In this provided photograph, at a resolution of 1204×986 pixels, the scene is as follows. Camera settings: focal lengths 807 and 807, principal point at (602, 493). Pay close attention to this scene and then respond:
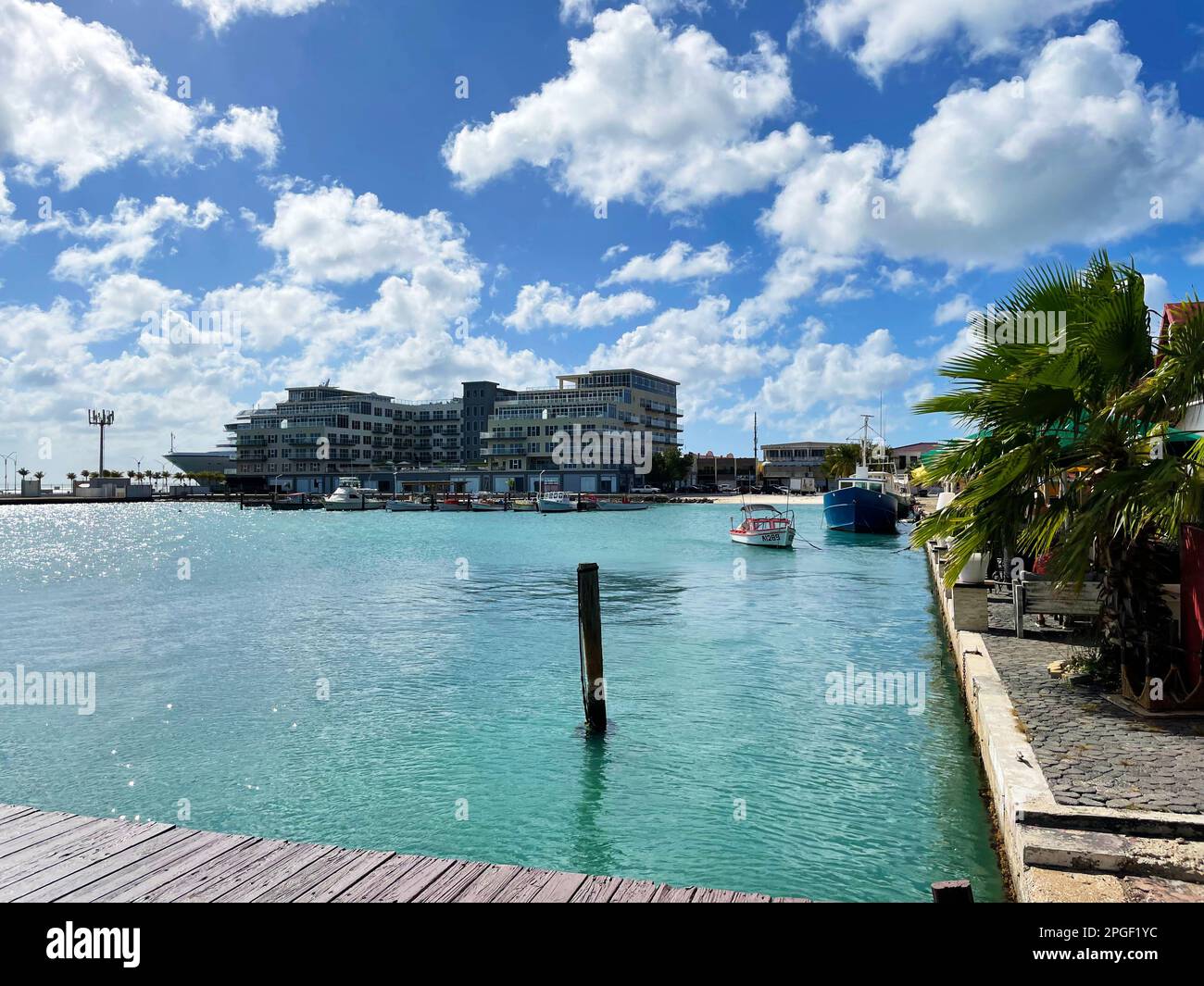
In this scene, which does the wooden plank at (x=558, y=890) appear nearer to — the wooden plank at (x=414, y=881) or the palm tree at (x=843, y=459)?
the wooden plank at (x=414, y=881)

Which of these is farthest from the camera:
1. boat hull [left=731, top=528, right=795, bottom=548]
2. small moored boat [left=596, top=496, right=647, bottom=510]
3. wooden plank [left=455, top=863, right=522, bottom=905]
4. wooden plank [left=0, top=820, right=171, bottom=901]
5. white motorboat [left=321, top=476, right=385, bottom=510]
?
white motorboat [left=321, top=476, right=385, bottom=510]

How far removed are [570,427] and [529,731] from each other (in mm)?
127819

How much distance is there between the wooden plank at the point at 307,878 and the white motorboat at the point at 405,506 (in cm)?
11865

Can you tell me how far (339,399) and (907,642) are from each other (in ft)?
526

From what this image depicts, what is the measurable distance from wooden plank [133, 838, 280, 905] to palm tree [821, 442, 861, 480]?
148m

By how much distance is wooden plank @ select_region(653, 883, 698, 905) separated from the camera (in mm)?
5730

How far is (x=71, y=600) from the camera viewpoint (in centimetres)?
3550

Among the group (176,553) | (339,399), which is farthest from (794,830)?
(339,399)

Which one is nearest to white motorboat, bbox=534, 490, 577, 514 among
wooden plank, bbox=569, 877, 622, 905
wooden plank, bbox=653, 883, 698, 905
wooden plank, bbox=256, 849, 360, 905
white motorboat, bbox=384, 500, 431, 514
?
white motorboat, bbox=384, 500, 431, 514

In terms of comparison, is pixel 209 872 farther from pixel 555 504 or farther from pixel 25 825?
pixel 555 504

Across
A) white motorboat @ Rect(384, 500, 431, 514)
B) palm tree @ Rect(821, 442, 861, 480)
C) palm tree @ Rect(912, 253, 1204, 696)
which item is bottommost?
white motorboat @ Rect(384, 500, 431, 514)

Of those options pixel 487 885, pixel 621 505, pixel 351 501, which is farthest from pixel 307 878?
pixel 351 501

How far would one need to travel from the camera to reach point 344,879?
6332 mm

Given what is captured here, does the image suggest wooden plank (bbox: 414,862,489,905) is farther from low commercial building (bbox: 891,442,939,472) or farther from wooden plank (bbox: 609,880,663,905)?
low commercial building (bbox: 891,442,939,472)
